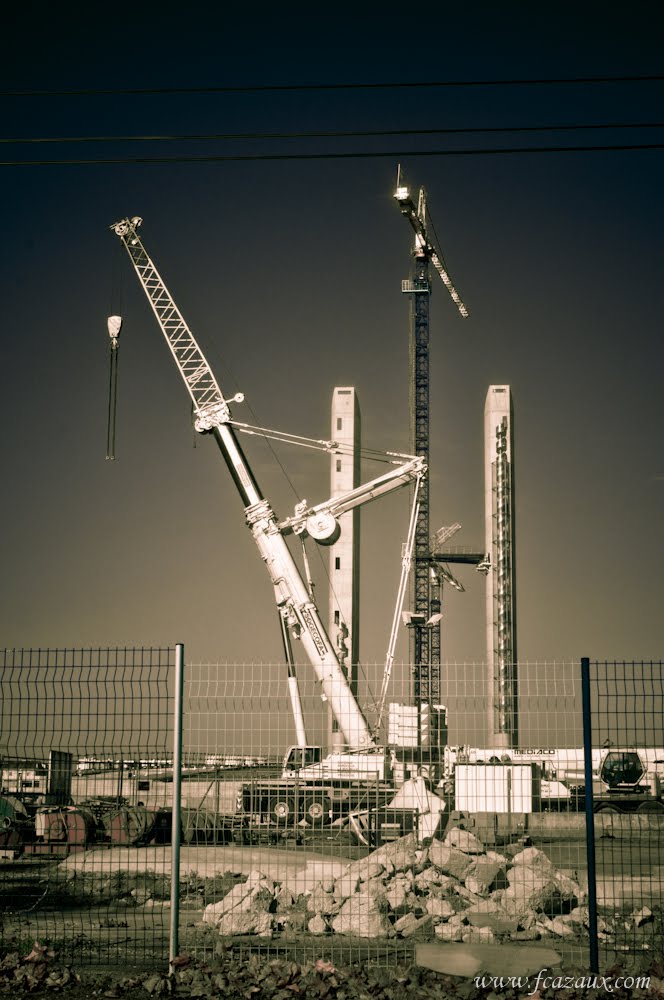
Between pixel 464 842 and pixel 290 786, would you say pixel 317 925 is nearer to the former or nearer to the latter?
pixel 290 786

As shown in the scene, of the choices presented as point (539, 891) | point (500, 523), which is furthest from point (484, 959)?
point (500, 523)

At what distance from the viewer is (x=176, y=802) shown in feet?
28.7

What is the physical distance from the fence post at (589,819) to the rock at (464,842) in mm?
7834

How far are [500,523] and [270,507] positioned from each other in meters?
17.9

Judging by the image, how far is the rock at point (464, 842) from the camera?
16.5 m

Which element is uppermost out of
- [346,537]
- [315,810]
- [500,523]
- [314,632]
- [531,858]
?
[500,523]

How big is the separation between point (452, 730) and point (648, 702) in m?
1.72

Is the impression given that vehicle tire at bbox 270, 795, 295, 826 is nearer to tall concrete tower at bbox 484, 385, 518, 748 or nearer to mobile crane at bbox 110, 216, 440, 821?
mobile crane at bbox 110, 216, 440, 821

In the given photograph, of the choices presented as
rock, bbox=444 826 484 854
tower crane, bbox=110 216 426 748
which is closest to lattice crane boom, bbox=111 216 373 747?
tower crane, bbox=110 216 426 748

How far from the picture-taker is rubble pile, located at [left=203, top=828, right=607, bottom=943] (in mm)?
11312

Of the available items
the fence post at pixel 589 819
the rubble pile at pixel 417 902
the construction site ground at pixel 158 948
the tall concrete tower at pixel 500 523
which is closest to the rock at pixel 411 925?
A: the rubble pile at pixel 417 902

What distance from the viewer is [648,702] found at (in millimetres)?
8914

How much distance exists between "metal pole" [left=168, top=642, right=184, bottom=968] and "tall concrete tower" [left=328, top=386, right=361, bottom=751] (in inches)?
1416

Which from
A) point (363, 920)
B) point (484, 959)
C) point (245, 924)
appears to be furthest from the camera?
point (245, 924)
